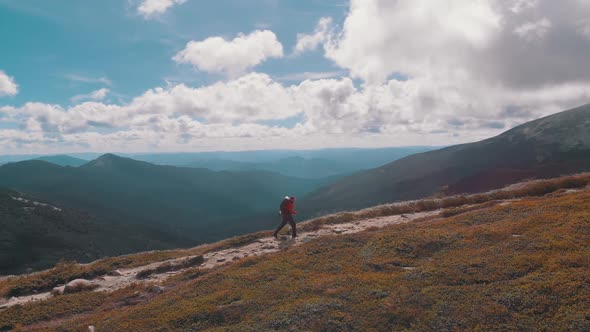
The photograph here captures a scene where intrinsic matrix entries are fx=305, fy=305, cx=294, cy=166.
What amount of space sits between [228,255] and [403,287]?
14946 mm

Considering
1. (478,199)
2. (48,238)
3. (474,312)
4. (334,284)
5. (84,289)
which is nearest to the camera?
(474,312)

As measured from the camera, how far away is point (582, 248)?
40.4 ft

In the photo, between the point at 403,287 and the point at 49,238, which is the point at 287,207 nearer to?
the point at 403,287

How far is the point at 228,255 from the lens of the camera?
23656 mm

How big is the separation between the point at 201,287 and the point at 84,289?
9210mm

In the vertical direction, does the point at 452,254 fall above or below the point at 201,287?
above

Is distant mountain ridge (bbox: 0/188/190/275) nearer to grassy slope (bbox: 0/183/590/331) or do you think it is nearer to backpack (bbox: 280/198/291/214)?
backpack (bbox: 280/198/291/214)

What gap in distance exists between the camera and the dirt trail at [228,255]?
783 inches

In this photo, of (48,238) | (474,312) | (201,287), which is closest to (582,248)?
(474,312)

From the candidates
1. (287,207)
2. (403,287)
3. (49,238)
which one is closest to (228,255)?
(287,207)

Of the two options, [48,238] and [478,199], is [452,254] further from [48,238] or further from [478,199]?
[48,238]

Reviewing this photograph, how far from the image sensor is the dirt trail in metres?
19.9

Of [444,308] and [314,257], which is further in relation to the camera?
[314,257]

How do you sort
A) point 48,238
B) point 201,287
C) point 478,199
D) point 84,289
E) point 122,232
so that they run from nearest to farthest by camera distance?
point 201,287 < point 84,289 < point 478,199 < point 48,238 < point 122,232
